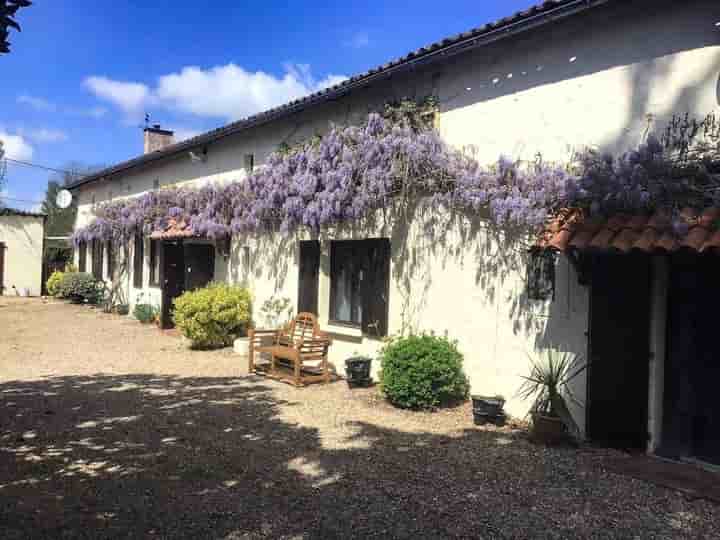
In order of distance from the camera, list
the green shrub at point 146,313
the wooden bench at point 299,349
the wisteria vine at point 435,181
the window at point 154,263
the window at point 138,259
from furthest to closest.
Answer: the window at point 138,259 < the window at point 154,263 < the green shrub at point 146,313 < the wooden bench at point 299,349 < the wisteria vine at point 435,181

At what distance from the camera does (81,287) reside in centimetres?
1952

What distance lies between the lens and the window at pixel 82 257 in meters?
21.3

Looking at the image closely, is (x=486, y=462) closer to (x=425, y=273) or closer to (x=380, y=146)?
(x=425, y=273)

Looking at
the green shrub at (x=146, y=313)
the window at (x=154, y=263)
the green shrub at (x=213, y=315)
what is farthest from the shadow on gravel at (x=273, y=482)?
the window at (x=154, y=263)

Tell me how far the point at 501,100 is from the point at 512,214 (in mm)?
1610

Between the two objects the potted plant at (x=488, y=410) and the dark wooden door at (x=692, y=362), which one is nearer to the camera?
the dark wooden door at (x=692, y=362)

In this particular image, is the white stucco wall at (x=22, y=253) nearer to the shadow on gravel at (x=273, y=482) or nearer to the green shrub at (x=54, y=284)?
the green shrub at (x=54, y=284)

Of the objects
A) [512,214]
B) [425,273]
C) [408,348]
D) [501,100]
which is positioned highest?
[501,100]

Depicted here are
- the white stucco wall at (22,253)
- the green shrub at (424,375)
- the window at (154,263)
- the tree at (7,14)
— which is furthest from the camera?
the white stucco wall at (22,253)

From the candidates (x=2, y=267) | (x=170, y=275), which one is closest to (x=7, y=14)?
(x=170, y=275)

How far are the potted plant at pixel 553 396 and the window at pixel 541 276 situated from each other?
24.6 inches

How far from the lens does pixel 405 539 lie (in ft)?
11.8

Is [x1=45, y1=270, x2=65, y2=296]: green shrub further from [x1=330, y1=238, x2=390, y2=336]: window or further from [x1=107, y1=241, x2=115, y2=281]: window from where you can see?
[x1=330, y1=238, x2=390, y2=336]: window

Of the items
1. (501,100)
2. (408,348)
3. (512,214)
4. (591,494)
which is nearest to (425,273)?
(408,348)
